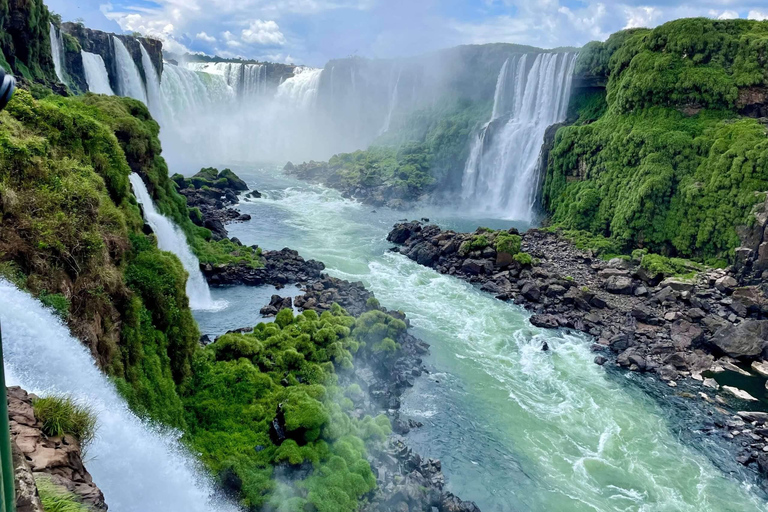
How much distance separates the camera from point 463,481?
567 inches

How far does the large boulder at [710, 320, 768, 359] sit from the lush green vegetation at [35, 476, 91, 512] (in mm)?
24209

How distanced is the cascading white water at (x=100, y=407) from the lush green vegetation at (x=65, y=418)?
0.32 meters

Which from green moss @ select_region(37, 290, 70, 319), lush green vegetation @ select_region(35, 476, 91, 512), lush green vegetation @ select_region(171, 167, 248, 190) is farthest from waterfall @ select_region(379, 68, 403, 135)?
lush green vegetation @ select_region(35, 476, 91, 512)

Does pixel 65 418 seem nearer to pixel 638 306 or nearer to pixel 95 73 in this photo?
pixel 638 306

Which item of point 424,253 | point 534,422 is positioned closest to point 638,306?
point 534,422

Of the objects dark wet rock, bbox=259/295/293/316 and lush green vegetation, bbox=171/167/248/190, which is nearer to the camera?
dark wet rock, bbox=259/295/293/316

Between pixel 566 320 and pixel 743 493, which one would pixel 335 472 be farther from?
pixel 566 320

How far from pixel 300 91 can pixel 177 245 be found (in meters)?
60.1

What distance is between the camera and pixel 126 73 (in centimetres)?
4966

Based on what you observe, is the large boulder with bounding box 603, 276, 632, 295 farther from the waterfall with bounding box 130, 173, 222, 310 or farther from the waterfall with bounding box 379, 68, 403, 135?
the waterfall with bounding box 379, 68, 403, 135

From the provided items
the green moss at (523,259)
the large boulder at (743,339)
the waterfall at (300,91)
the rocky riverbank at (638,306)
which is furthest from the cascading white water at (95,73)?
the large boulder at (743,339)

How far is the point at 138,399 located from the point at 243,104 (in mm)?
71761

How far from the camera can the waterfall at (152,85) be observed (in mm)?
53438

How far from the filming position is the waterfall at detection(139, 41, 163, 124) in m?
53.4
